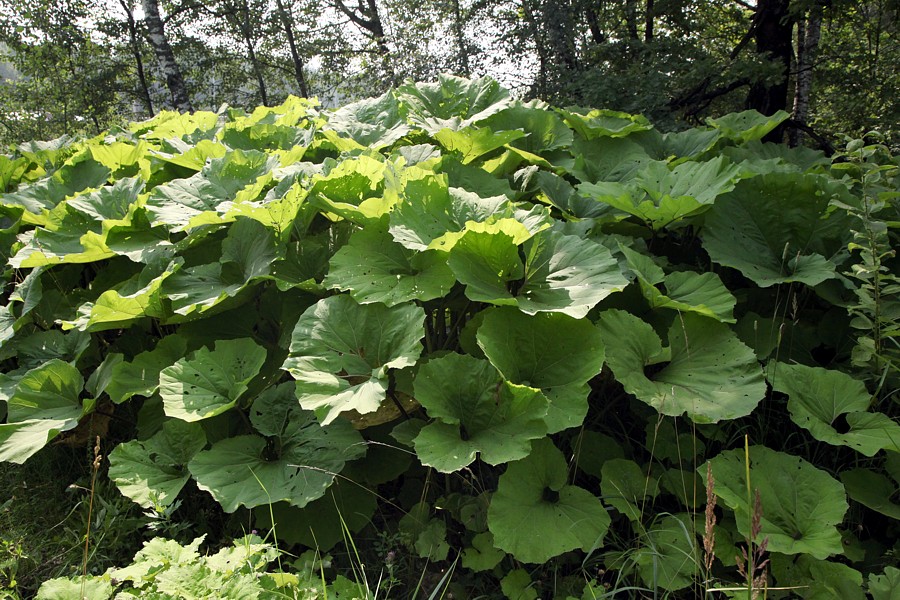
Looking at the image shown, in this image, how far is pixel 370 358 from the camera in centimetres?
171

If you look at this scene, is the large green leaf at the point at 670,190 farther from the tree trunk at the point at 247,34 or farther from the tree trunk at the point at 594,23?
the tree trunk at the point at 247,34

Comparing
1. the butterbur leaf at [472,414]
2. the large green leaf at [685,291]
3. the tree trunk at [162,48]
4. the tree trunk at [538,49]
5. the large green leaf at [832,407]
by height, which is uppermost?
the tree trunk at [162,48]

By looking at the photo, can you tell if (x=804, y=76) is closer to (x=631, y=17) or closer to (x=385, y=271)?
→ (x=631, y=17)

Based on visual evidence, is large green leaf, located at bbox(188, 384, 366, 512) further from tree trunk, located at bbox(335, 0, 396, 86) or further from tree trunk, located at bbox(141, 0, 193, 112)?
tree trunk, located at bbox(335, 0, 396, 86)

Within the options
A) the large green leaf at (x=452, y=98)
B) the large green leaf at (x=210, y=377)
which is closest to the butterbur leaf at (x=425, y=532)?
the large green leaf at (x=210, y=377)

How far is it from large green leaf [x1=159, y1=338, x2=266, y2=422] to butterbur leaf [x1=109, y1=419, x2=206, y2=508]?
149 millimetres

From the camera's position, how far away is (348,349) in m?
1.72

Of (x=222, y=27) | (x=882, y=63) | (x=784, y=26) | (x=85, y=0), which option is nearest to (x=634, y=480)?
(x=784, y=26)

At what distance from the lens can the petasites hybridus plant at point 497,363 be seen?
62.2 inches

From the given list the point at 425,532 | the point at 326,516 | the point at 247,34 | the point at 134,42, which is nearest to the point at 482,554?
the point at 425,532

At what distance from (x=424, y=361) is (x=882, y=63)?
28.6 feet

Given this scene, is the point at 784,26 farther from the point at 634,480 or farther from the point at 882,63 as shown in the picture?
the point at 634,480

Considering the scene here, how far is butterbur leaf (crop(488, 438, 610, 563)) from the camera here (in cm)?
151

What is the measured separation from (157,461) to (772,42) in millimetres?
7355
